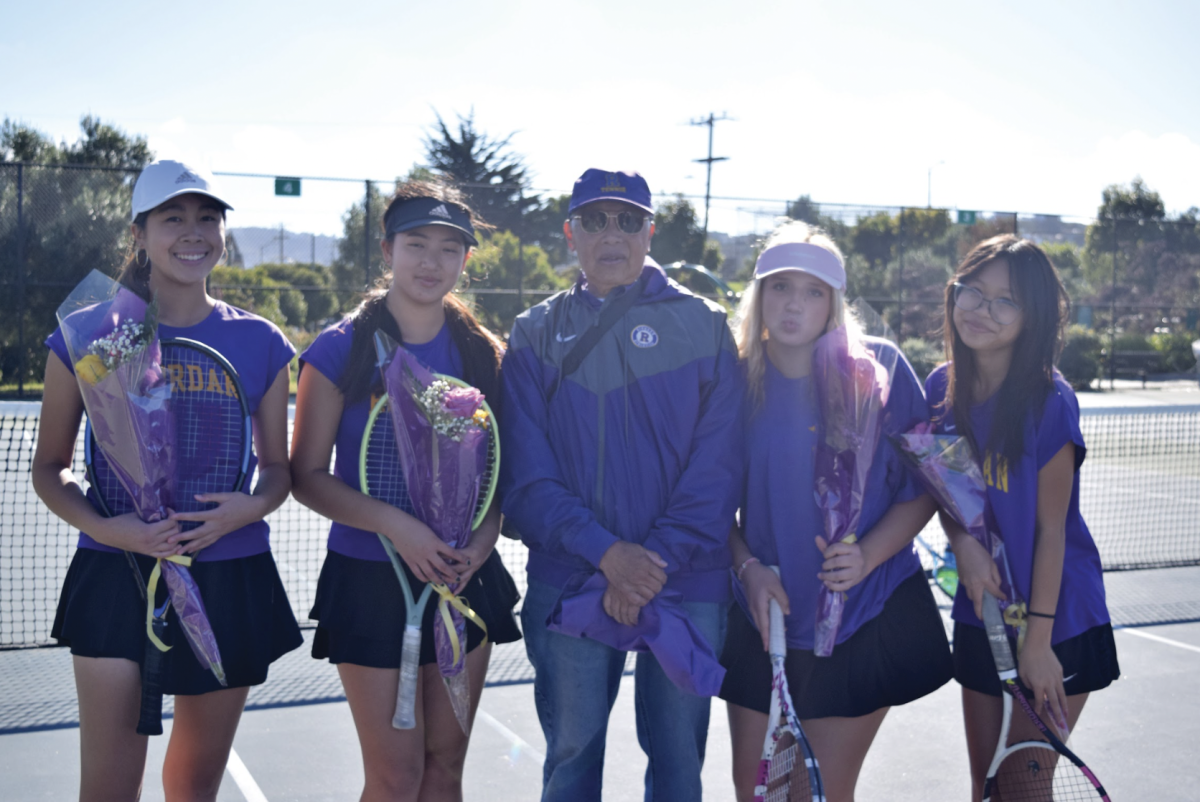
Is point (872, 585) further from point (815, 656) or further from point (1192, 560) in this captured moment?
point (1192, 560)

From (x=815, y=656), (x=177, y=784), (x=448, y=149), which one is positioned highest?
(x=448, y=149)

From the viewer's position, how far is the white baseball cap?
7.70 ft

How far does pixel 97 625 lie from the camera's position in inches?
89.4

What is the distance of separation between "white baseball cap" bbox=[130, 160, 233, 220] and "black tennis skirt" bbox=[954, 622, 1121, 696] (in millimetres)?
2298

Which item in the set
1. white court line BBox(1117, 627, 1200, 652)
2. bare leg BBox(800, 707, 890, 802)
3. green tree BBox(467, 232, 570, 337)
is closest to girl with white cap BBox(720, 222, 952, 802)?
bare leg BBox(800, 707, 890, 802)

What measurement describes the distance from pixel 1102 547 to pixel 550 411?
660 cm

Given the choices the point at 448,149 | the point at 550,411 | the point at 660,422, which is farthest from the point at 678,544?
the point at 448,149

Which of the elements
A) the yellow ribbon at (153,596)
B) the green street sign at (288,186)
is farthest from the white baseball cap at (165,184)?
the green street sign at (288,186)

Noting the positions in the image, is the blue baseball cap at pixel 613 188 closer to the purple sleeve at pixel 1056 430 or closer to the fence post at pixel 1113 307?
the purple sleeve at pixel 1056 430

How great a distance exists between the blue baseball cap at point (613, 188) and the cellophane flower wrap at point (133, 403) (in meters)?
1.08

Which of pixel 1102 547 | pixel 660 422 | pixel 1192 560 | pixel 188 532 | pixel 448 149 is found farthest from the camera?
pixel 448 149

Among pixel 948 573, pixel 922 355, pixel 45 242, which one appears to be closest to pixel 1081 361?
pixel 922 355

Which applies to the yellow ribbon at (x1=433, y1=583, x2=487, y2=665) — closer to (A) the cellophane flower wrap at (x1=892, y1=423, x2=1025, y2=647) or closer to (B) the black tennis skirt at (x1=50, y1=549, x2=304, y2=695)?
(B) the black tennis skirt at (x1=50, y1=549, x2=304, y2=695)

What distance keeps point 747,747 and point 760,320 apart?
1106 mm
